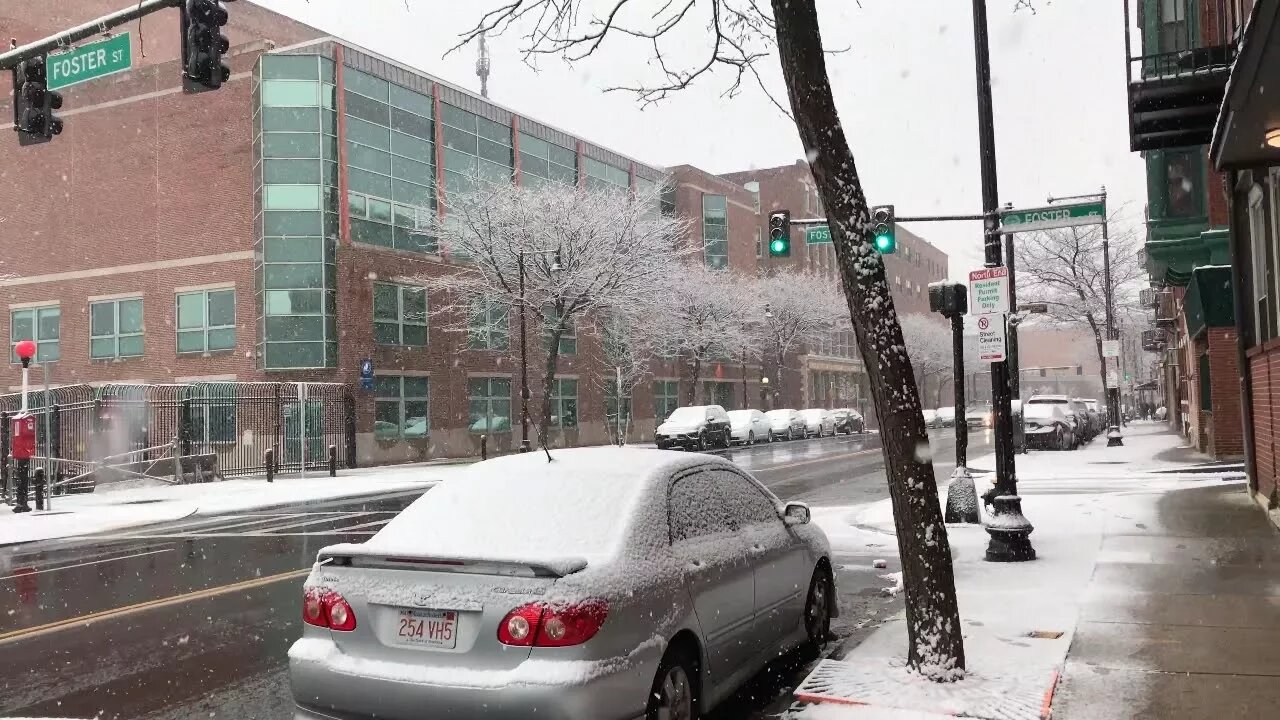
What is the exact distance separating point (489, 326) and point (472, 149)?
745 centimetres

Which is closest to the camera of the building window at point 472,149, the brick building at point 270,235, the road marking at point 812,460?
the road marking at point 812,460

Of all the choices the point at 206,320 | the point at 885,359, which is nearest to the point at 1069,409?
the point at 885,359

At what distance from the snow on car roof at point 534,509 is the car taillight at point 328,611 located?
285mm

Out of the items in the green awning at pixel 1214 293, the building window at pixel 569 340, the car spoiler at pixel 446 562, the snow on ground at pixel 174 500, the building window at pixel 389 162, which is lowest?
the snow on ground at pixel 174 500

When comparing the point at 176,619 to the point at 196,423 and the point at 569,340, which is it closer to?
the point at 196,423

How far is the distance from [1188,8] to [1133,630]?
1252 cm

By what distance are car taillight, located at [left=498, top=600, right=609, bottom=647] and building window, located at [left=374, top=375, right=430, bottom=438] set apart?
1227 inches

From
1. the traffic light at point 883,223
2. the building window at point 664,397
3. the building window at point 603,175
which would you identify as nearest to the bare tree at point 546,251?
the building window at point 603,175

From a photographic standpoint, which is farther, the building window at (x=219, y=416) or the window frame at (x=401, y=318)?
the window frame at (x=401, y=318)

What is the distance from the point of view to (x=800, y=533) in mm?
6512

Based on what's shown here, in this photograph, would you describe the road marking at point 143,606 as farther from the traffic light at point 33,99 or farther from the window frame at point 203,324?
the window frame at point 203,324

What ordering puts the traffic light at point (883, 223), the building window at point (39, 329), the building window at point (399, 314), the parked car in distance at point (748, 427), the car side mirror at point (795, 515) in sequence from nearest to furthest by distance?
the car side mirror at point (795, 515)
the traffic light at point (883, 223)
the building window at point (399, 314)
the building window at point (39, 329)
the parked car in distance at point (748, 427)

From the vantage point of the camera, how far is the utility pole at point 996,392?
9578mm

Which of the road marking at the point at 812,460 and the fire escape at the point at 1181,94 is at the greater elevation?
the fire escape at the point at 1181,94
